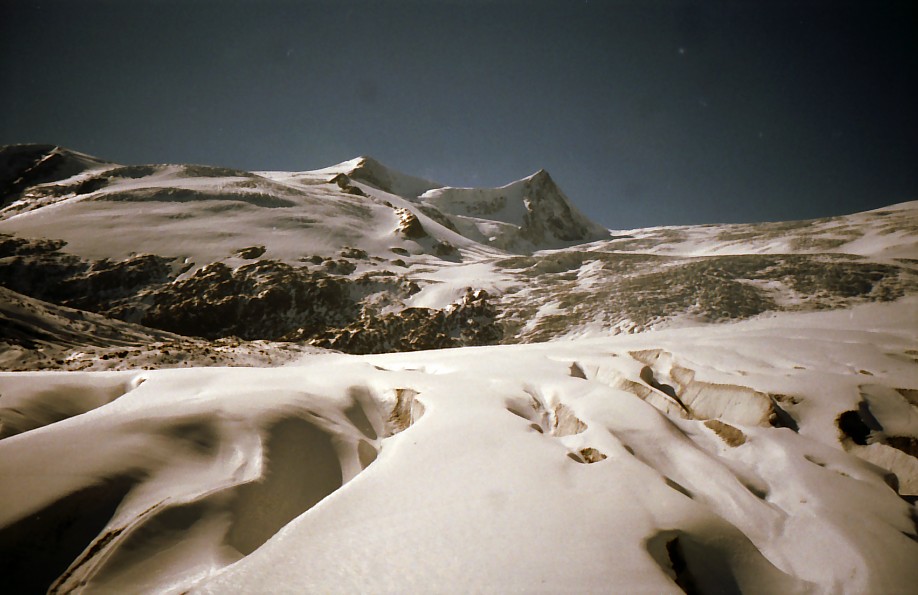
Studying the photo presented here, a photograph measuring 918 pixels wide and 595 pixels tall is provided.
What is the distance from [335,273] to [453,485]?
2418cm

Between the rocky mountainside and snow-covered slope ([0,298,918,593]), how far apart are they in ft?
22.1

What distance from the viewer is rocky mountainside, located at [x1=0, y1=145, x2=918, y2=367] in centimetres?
1638

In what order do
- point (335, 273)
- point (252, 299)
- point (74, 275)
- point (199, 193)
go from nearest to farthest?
point (252, 299), point (74, 275), point (335, 273), point (199, 193)

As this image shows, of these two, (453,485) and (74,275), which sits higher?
(74,275)

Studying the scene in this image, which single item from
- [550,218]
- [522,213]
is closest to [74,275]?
[522,213]

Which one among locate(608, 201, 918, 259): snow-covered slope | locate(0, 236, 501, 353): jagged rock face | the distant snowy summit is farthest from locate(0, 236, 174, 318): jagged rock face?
locate(608, 201, 918, 259): snow-covered slope

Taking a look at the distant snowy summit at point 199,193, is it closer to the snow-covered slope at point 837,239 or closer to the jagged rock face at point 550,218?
the jagged rock face at point 550,218

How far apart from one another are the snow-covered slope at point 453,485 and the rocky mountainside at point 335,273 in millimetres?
6751

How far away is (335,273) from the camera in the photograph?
25594mm

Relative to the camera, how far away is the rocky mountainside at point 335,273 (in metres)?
16.4

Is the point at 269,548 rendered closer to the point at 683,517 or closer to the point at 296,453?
the point at 296,453

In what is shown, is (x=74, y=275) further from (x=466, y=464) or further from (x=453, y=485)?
(x=453, y=485)

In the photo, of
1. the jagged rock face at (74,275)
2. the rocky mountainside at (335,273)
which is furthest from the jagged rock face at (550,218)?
the jagged rock face at (74,275)

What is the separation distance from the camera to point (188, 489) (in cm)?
306
